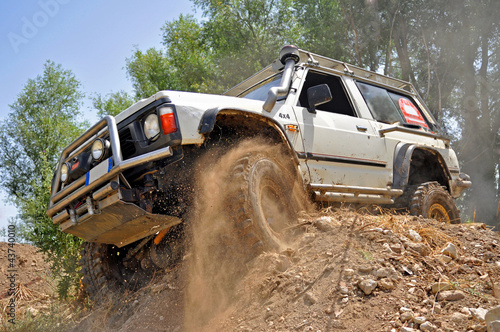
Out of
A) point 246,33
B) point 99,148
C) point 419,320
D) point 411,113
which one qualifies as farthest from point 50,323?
point 246,33

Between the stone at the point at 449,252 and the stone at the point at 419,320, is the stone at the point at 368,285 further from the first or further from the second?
the stone at the point at 449,252

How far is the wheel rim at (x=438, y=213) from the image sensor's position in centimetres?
578

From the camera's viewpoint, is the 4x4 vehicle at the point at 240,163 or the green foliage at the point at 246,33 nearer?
the 4x4 vehicle at the point at 240,163

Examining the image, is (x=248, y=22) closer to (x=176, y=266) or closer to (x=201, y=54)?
(x=201, y=54)

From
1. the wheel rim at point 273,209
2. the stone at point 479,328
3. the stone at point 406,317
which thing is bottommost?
the stone at point 479,328

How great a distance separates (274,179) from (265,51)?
44.3 ft

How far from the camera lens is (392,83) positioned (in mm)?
6973

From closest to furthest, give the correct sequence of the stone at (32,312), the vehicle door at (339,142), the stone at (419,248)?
the stone at (419,248) < the vehicle door at (339,142) < the stone at (32,312)

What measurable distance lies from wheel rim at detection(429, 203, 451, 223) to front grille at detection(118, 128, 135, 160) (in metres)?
4.09

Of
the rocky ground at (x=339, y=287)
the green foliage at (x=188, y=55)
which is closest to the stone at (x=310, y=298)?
the rocky ground at (x=339, y=287)

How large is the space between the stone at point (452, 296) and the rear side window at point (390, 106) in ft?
11.4

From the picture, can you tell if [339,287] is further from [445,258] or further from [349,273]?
[445,258]

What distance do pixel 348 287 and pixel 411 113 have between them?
4.58 m

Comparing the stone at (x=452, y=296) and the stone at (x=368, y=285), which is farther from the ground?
the stone at (x=368, y=285)
